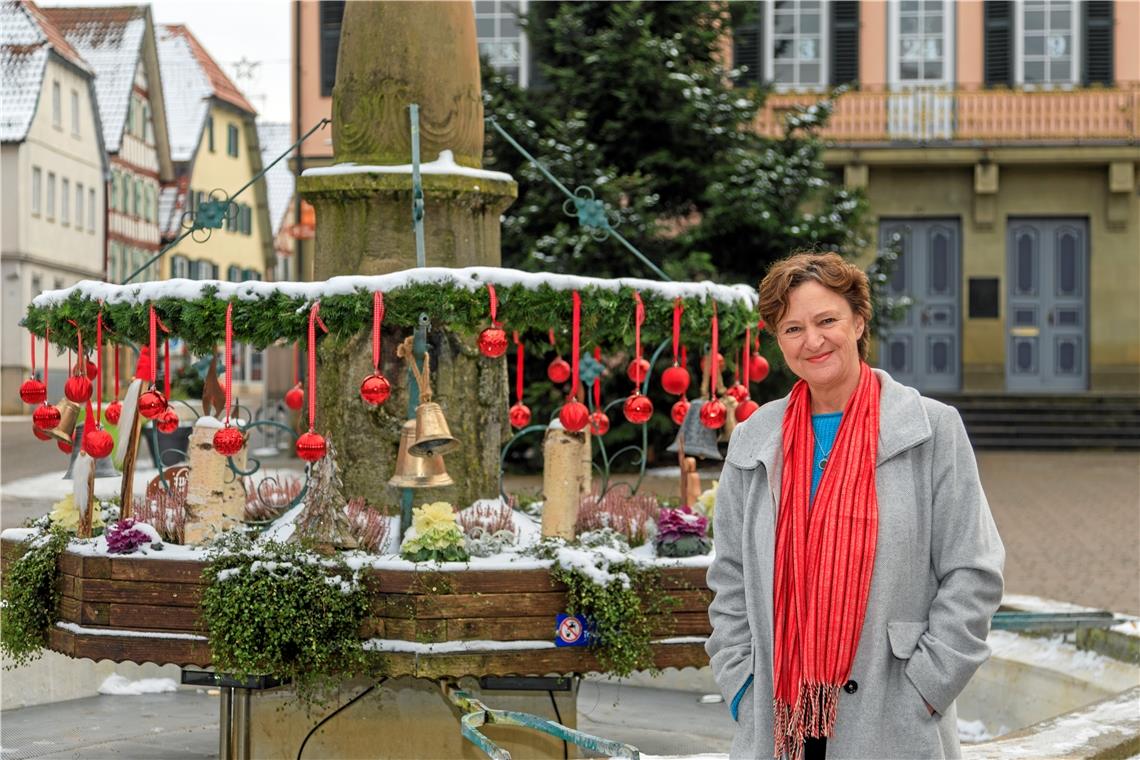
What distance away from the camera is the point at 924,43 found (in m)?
28.7

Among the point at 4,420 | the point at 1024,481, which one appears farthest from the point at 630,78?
the point at 4,420

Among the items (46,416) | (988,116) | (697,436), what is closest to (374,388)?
(46,416)

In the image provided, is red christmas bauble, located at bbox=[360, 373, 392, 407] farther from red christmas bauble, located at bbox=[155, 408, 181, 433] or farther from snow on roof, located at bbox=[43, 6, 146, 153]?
snow on roof, located at bbox=[43, 6, 146, 153]

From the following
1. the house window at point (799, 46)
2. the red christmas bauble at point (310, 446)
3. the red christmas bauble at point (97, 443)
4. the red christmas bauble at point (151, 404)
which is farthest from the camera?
the house window at point (799, 46)

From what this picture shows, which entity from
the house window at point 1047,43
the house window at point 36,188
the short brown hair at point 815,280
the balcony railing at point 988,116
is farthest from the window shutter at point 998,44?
the short brown hair at point 815,280

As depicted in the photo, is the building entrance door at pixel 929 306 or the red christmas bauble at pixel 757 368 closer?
the red christmas bauble at pixel 757 368

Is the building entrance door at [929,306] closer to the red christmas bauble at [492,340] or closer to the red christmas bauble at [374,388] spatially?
the red christmas bauble at [492,340]

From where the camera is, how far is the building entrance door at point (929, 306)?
28.3 metres

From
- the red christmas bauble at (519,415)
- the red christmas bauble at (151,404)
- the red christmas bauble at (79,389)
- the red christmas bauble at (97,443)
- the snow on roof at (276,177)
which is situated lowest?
the red christmas bauble at (97,443)

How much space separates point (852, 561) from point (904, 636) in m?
0.18

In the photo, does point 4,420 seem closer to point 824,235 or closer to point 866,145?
point 866,145

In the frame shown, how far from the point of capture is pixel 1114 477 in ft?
68.8

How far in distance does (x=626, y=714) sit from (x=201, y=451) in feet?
9.14

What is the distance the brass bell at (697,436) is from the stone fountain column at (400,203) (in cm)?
80
